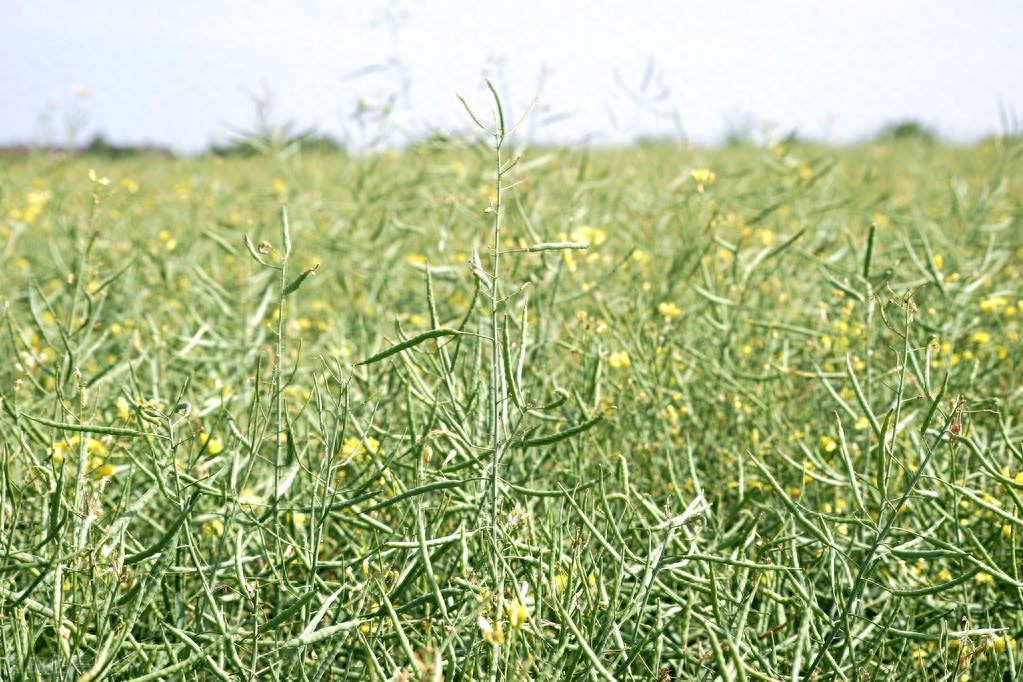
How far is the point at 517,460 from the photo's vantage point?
1749 mm

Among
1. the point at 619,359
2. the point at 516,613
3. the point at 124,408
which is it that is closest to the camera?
the point at 516,613

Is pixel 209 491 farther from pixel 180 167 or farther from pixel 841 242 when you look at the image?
pixel 180 167

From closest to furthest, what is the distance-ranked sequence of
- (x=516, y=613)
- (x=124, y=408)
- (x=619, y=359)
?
(x=516, y=613)
(x=124, y=408)
(x=619, y=359)

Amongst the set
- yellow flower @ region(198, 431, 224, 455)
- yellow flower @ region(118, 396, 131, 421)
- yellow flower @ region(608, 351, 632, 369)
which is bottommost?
yellow flower @ region(198, 431, 224, 455)

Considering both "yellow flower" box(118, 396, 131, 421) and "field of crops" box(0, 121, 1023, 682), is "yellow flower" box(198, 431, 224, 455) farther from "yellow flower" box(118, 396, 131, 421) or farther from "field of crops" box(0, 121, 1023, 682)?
"yellow flower" box(118, 396, 131, 421)

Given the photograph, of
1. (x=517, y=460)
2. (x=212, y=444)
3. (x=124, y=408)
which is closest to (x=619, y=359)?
(x=517, y=460)

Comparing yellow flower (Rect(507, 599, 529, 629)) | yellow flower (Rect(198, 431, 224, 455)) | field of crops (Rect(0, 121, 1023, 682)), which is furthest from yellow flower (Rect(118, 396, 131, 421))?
yellow flower (Rect(507, 599, 529, 629))

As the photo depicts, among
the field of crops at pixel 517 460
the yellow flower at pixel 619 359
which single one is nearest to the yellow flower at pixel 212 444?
the field of crops at pixel 517 460

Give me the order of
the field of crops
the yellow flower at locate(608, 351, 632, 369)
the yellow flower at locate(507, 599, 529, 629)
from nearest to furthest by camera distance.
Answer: the yellow flower at locate(507, 599, 529, 629)
the field of crops
the yellow flower at locate(608, 351, 632, 369)

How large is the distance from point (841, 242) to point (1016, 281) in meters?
Result: 0.56

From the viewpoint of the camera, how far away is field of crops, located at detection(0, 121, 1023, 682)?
1218 mm

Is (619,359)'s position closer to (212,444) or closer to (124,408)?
(212,444)

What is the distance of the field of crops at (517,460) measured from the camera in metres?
1.22

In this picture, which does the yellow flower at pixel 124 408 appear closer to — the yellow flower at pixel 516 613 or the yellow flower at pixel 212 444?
the yellow flower at pixel 212 444
